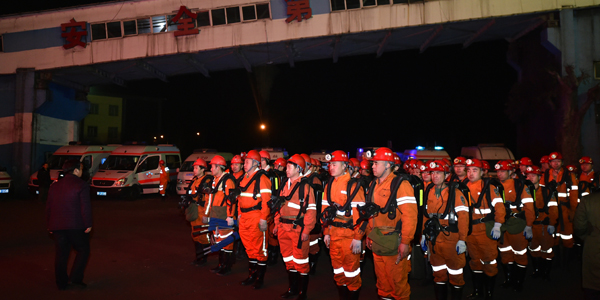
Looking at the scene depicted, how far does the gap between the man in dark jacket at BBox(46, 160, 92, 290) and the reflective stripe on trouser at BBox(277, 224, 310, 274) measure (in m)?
3.20

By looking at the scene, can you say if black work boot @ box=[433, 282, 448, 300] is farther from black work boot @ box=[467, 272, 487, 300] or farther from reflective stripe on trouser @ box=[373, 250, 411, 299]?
reflective stripe on trouser @ box=[373, 250, 411, 299]

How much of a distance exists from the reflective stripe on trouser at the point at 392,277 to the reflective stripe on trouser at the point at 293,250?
132 centimetres

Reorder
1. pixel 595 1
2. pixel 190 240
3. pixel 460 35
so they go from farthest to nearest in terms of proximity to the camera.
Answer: pixel 460 35 < pixel 595 1 < pixel 190 240

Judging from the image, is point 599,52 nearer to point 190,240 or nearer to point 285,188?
point 285,188

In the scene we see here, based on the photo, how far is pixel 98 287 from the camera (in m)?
6.11

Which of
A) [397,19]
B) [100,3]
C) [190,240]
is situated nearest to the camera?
[190,240]

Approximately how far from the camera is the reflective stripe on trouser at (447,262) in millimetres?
5074

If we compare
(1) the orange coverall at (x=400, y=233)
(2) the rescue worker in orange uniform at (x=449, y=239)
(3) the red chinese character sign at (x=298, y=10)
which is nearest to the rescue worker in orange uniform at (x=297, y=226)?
(1) the orange coverall at (x=400, y=233)

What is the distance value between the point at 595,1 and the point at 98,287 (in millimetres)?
20516

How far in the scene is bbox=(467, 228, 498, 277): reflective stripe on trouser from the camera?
5.51m

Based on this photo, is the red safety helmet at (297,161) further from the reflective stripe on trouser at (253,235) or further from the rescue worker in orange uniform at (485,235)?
the rescue worker in orange uniform at (485,235)

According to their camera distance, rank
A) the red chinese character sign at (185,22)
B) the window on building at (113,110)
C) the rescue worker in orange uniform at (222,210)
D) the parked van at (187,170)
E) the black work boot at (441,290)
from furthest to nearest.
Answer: the window on building at (113,110), the red chinese character sign at (185,22), the parked van at (187,170), the rescue worker in orange uniform at (222,210), the black work boot at (441,290)

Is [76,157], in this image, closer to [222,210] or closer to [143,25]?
[143,25]

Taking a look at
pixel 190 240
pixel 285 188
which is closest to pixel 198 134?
pixel 190 240
